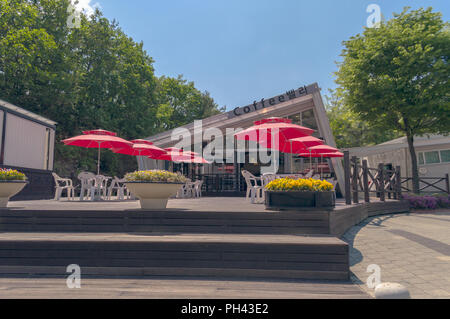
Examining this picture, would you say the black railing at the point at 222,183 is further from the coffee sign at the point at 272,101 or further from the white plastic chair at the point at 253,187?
the white plastic chair at the point at 253,187

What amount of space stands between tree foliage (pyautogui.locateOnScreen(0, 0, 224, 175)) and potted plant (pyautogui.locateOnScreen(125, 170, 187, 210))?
17867 millimetres

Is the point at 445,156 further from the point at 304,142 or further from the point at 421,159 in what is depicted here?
the point at 304,142

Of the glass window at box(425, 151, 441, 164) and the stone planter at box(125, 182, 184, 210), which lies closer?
the stone planter at box(125, 182, 184, 210)

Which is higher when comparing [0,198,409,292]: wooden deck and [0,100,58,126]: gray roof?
[0,100,58,126]: gray roof

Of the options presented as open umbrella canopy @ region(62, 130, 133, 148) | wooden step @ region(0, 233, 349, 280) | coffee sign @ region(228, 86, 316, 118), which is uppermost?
coffee sign @ region(228, 86, 316, 118)

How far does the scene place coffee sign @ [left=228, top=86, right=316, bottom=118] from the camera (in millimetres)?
13508

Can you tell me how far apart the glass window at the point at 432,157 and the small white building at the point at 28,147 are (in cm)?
2135

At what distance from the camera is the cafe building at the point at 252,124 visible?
1290 centimetres

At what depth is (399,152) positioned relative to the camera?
19.9 m

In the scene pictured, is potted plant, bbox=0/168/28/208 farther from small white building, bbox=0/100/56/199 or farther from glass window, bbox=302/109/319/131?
glass window, bbox=302/109/319/131

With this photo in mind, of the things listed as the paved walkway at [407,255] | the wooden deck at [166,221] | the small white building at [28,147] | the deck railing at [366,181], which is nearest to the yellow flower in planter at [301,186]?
the wooden deck at [166,221]

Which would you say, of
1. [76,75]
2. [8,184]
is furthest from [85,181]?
[76,75]

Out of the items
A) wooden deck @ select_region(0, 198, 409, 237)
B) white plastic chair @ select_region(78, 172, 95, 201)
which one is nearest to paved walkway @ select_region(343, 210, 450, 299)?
wooden deck @ select_region(0, 198, 409, 237)
